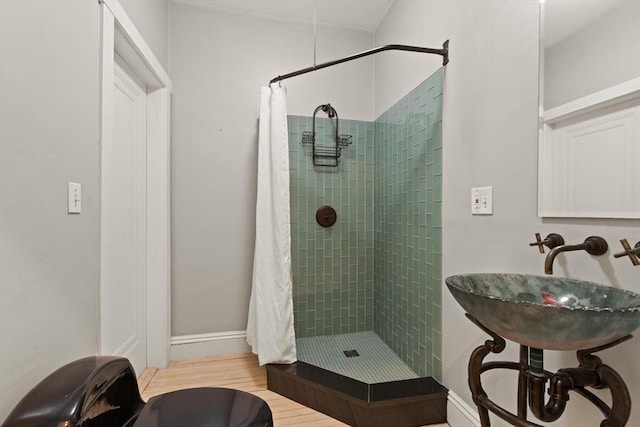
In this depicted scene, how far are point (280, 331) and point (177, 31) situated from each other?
2349 millimetres

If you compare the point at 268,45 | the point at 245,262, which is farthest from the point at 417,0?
the point at 245,262

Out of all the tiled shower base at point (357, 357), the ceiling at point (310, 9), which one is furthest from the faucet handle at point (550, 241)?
the ceiling at point (310, 9)

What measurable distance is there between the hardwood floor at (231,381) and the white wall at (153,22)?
2190mm

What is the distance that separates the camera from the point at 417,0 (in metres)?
1.91

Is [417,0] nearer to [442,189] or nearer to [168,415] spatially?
[442,189]

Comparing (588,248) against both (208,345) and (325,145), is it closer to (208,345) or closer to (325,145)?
(325,145)

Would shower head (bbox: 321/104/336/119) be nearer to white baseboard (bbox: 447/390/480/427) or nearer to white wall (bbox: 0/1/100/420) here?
white wall (bbox: 0/1/100/420)

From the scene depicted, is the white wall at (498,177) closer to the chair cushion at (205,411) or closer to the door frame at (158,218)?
the chair cushion at (205,411)

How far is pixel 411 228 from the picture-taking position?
1983 millimetres

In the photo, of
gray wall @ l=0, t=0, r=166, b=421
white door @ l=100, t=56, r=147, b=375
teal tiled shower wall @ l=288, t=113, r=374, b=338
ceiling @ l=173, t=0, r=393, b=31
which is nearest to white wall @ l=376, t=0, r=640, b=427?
ceiling @ l=173, t=0, r=393, b=31

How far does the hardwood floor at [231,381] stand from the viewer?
5.37 ft

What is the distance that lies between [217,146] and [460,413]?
234cm

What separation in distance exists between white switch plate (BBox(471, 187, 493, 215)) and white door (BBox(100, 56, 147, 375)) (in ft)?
6.13

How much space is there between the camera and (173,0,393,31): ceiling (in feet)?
7.47
